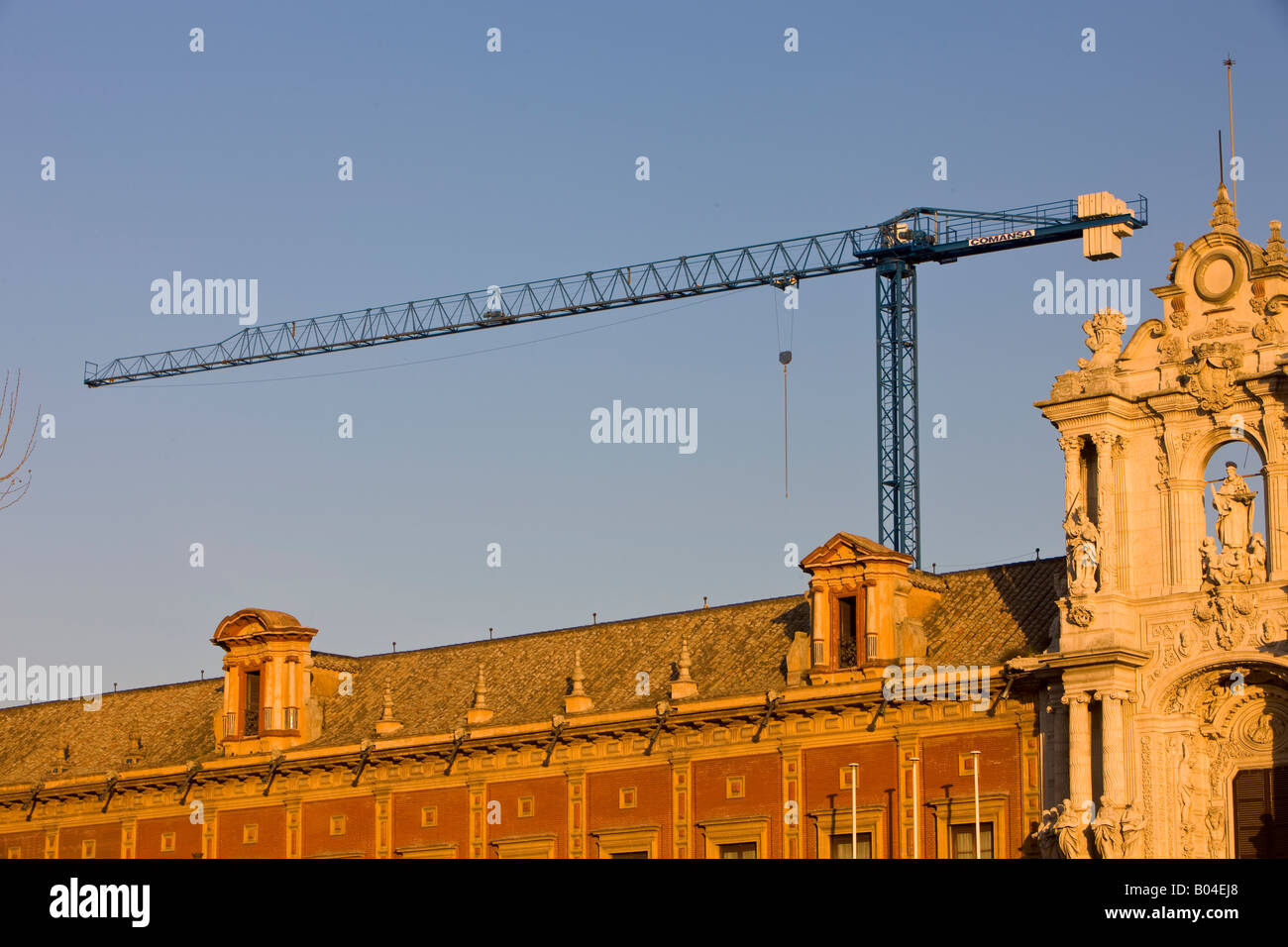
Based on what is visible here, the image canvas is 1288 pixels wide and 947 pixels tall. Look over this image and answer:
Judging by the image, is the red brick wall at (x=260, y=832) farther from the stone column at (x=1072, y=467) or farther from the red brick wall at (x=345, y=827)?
the stone column at (x=1072, y=467)

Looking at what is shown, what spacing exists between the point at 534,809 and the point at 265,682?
38.7ft

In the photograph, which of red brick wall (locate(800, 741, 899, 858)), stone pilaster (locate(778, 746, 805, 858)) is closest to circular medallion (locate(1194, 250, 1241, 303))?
red brick wall (locate(800, 741, 899, 858))

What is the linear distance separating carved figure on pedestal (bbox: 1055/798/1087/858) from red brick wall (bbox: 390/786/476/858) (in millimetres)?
18981

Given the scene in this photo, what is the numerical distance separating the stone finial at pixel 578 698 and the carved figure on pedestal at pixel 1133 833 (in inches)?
688

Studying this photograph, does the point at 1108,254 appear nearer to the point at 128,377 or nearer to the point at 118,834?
the point at 118,834

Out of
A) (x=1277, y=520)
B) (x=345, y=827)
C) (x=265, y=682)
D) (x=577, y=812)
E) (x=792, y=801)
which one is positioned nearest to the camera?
(x=1277, y=520)

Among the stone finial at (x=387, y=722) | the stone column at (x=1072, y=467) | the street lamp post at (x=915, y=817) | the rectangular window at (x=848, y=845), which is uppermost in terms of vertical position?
the stone column at (x=1072, y=467)

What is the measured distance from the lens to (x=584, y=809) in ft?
208

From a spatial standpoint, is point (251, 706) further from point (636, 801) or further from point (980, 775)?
point (980, 775)

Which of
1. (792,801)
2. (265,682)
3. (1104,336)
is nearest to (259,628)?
(265,682)

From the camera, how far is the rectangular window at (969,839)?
56156 millimetres

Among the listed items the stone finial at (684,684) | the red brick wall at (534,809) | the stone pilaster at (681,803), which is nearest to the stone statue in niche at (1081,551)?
the stone finial at (684,684)

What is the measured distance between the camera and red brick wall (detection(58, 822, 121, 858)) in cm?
7394

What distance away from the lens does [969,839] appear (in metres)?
56.7
